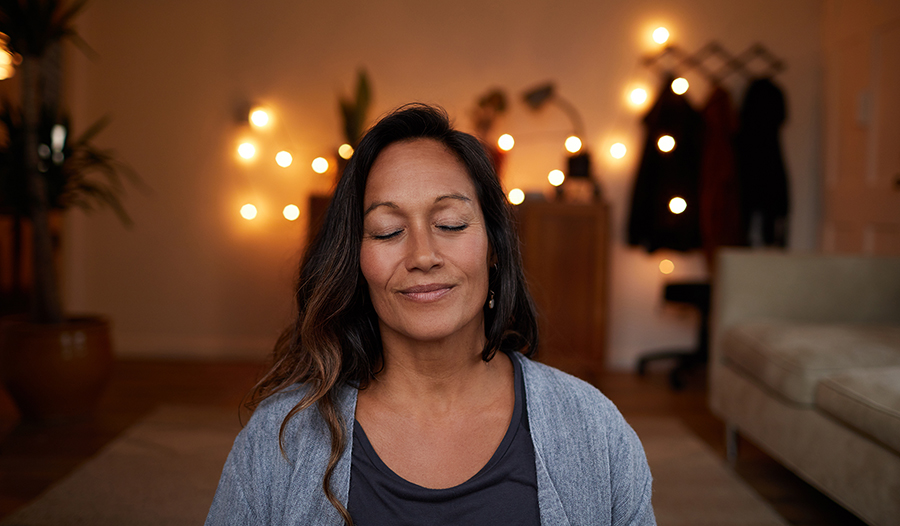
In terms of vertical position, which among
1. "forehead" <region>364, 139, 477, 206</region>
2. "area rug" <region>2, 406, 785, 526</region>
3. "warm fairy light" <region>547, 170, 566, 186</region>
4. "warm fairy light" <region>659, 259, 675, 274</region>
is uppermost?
"warm fairy light" <region>547, 170, 566, 186</region>

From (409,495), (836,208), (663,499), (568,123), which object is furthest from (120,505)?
(836,208)

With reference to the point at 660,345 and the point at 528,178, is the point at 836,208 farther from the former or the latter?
the point at 528,178

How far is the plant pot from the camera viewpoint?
2.35 m

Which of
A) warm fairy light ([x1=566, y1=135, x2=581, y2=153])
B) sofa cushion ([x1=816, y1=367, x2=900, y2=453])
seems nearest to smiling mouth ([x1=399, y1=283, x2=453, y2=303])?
sofa cushion ([x1=816, y1=367, x2=900, y2=453])

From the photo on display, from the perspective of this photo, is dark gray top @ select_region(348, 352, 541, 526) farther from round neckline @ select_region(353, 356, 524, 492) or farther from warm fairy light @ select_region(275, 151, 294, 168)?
warm fairy light @ select_region(275, 151, 294, 168)

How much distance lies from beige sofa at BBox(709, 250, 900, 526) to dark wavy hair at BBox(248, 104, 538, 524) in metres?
1.11

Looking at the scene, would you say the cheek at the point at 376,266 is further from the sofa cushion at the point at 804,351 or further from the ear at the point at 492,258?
the sofa cushion at the point at 804,351

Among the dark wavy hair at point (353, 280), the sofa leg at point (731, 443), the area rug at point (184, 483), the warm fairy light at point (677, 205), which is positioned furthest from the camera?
the warm fairy light at point (677, 205)

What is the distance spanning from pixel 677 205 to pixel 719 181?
1.24ft

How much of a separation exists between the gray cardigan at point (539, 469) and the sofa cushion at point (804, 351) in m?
1.20

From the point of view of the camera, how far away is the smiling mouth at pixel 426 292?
874 mm

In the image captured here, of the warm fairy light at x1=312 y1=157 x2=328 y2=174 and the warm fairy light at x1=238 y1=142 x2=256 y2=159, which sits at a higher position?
the warm fairy light at x1=238 y1=142 x2=256 y2=159

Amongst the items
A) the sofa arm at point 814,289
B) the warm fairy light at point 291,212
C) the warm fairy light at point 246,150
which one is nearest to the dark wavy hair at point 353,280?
the sofa arm at point 814,289

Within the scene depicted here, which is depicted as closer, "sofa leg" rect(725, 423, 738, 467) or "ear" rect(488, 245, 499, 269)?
"ear" rect(488, 245, 499, 269)
